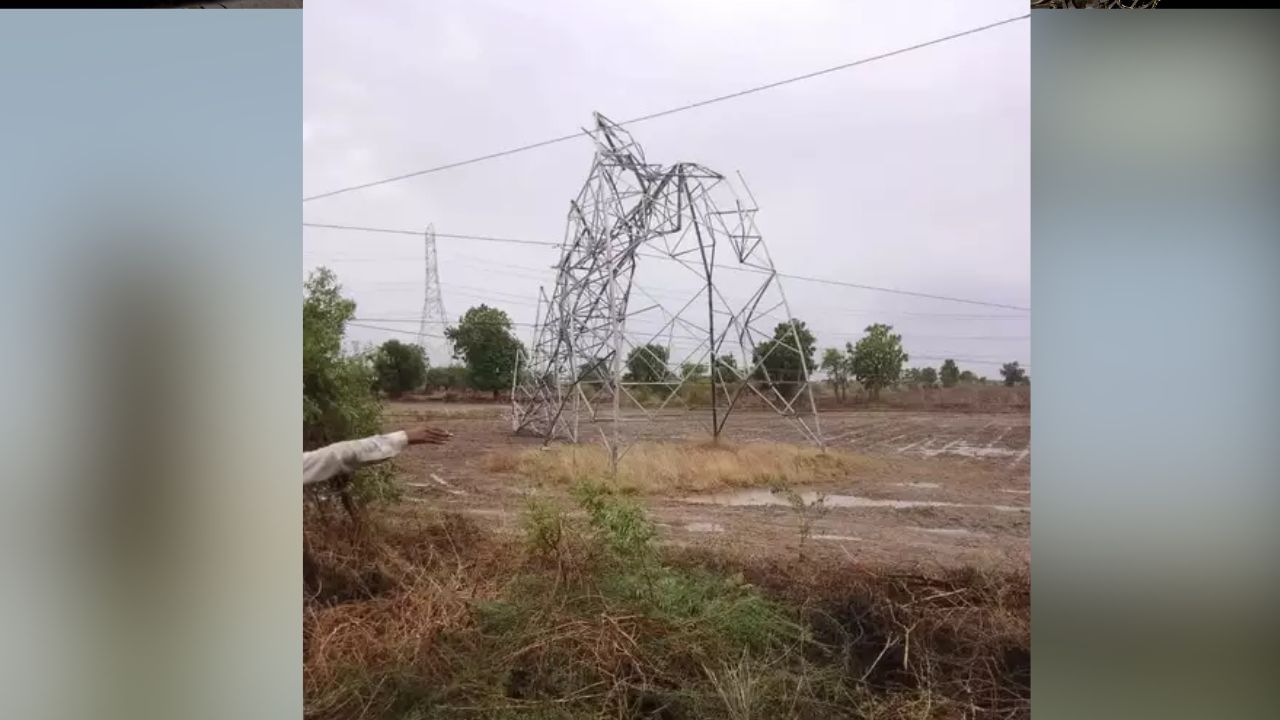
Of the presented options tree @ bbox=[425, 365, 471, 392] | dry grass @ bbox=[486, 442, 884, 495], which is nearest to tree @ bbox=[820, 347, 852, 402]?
dry grass @ bbox=[486, 442, 884, 495]

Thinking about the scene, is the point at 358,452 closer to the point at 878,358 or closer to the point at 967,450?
the point at 878,358

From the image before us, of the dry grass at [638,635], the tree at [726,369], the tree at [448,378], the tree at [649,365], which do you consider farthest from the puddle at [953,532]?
the tree at [448,378]

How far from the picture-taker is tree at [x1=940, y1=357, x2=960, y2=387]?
6.17 ft

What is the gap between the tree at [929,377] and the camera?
1888 millimetres

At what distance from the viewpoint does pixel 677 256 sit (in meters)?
1.98

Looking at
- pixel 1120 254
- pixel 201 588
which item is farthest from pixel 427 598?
pixel 1120 254

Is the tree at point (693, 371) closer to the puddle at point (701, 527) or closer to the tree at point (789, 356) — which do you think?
the tree at point (789, 356)

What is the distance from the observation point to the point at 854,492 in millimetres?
1952

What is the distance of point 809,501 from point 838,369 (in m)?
0.45

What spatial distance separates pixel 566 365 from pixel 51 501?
5.69 feet

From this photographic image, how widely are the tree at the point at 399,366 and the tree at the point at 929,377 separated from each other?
1.61 meters

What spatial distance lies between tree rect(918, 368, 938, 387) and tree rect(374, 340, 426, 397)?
1.61 meters

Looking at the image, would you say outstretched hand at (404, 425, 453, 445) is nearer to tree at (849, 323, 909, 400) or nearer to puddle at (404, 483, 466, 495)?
puddle at (404, 483, 466, 495)

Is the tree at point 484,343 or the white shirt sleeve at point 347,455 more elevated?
the tree at point 484,343
